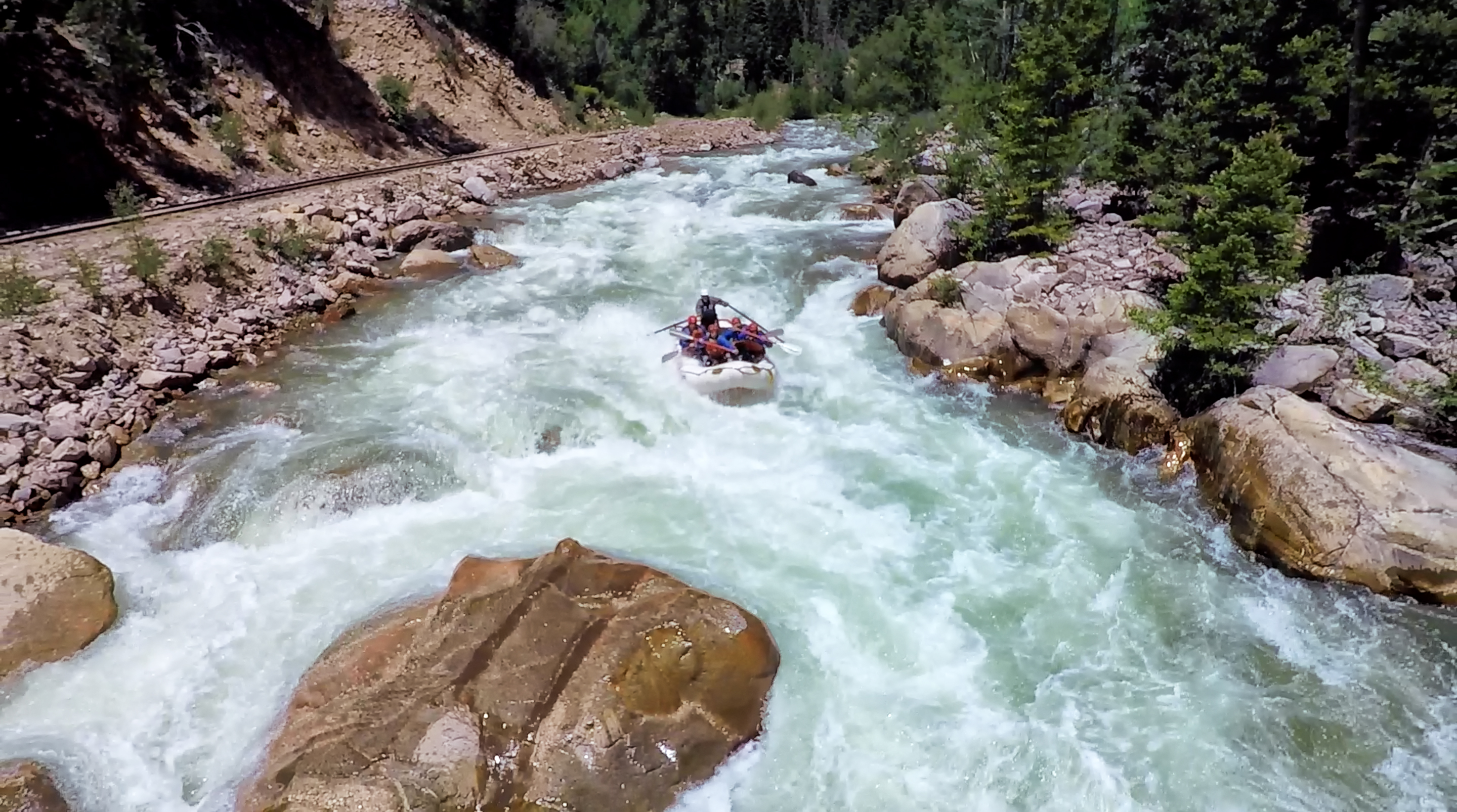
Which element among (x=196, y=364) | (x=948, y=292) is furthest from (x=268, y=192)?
(x=948, y=292)

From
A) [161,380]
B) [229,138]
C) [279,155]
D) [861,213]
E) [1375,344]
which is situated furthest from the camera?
[861,213]

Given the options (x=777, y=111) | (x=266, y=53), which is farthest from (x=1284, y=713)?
(x=777, y=111)

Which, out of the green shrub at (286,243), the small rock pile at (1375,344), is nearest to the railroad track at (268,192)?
the green shrub at (286,243)

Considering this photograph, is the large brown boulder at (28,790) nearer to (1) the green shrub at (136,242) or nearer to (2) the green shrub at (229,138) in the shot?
(1) the green shrub at (136,242)

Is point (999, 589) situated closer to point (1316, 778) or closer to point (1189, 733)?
point (1189, 733)

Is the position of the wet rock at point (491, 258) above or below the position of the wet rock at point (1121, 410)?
above

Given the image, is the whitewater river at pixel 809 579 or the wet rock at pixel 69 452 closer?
the whitewater river at pixel 809 579

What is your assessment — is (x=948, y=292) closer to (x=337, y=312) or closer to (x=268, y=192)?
(x=337, y=312)
